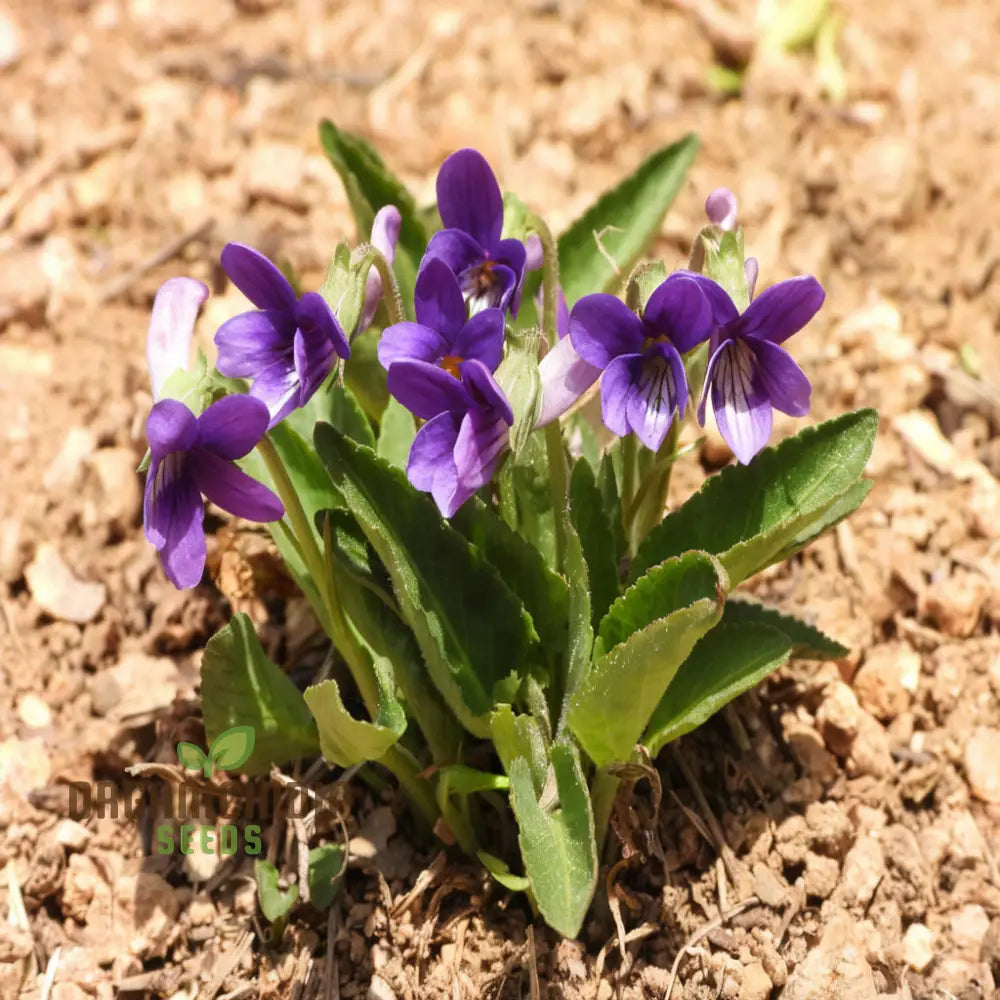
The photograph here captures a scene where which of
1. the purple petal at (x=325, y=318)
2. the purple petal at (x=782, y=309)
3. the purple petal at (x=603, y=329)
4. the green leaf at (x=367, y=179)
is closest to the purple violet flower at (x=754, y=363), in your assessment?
the purple petal at (x=782, y=309)

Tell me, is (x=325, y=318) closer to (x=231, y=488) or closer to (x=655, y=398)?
(x=231, y=488)

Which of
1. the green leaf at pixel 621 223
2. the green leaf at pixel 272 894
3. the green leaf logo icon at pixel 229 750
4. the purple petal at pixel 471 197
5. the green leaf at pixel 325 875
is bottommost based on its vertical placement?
the green leaf at pixel 325 875

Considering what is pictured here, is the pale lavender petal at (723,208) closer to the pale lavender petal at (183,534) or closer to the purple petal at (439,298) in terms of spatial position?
the purple petal at (439,298)

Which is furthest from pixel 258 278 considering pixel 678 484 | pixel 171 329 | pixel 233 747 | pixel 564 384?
pixel 678 484

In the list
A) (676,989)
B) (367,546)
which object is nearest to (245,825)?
(367,546)

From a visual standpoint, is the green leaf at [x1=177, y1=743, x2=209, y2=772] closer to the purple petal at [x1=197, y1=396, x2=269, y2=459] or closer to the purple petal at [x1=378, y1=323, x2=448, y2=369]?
the purple petal at [x1=197, y1=396, x2=269, y2=459]

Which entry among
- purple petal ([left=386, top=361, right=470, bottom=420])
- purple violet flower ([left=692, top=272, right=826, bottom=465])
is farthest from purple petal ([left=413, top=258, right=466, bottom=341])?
purple violet flower ([left=692, top=272, right=826, bottom=465])
